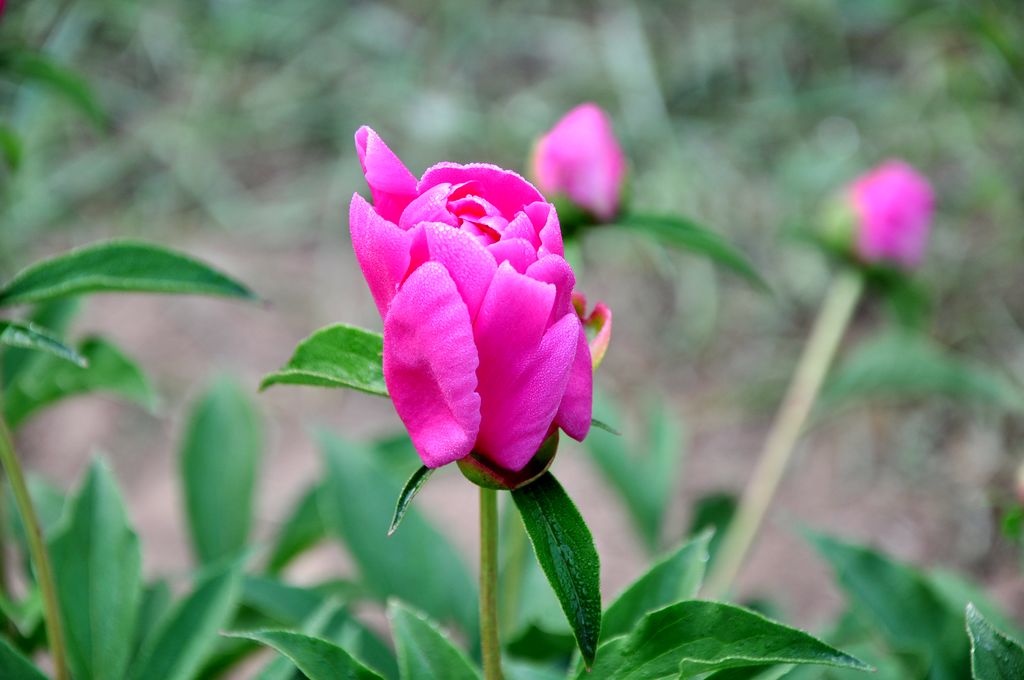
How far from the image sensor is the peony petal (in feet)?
1.29

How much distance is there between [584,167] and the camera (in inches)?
30.5

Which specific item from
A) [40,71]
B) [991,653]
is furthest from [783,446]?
[40,71]

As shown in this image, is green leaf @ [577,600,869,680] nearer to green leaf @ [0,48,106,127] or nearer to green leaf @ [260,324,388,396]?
green leaf @ [260,324,388,396]

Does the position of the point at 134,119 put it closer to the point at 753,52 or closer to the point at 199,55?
the point at 199,55

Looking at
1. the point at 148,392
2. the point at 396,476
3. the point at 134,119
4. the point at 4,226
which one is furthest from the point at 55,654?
the point at 134,119

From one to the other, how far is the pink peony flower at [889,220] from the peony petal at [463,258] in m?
0.72

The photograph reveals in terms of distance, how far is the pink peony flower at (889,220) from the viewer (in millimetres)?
1001

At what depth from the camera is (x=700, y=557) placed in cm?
58

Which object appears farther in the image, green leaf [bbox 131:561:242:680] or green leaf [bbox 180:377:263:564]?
green leaf [bbox 180:377:263:564]

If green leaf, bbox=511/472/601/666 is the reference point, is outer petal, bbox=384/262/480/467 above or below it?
above

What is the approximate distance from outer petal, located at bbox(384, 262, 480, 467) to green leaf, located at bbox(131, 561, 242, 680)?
1.03ft

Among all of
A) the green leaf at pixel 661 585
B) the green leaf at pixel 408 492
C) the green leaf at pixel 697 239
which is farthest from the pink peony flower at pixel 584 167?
the green leaf at pixel 408 492

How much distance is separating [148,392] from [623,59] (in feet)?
5.67

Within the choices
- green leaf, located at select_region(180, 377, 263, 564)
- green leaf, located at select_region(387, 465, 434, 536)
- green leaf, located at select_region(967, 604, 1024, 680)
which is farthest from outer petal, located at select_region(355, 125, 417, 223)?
green leaf, located at select_region(180, 377, 263, 564)
